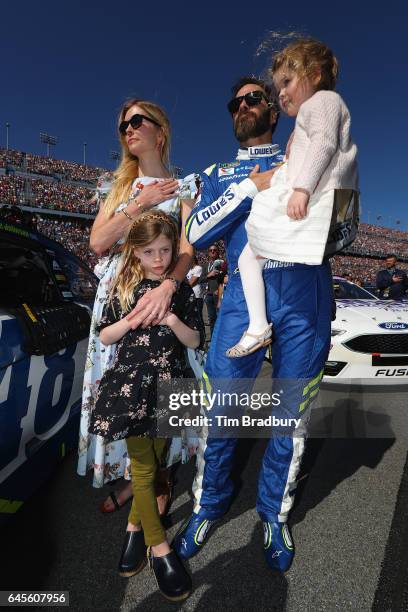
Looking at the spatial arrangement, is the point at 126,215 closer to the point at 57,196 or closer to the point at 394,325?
the point at 394,325

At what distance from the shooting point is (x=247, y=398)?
63.8 inches

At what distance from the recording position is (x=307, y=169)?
120cm

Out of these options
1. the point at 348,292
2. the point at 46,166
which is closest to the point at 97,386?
the point at 348,292

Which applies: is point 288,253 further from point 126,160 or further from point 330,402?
point 330,402

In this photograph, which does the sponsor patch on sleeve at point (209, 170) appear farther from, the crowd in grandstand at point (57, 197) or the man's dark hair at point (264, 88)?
the crowd in grandstand at point (57, 197)

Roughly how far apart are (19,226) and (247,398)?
4.74ft

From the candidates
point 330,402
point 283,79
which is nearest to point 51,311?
point 283,79

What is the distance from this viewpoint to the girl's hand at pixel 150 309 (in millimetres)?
1408

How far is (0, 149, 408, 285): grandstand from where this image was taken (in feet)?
105

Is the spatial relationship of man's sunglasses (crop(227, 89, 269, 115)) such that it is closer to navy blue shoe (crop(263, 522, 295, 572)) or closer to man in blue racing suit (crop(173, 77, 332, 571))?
man in blue racing suit (crop(173, 77, 332, 571))

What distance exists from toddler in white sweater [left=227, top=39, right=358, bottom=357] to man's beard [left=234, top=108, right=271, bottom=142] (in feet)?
0.68

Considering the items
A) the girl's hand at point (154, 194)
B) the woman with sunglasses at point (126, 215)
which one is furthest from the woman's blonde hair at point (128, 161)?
the girl's hand at point (154, 194)

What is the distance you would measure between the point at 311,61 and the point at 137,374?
1352 millimetres

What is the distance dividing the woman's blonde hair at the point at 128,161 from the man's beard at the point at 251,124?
1.40 ft
